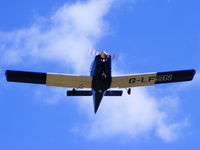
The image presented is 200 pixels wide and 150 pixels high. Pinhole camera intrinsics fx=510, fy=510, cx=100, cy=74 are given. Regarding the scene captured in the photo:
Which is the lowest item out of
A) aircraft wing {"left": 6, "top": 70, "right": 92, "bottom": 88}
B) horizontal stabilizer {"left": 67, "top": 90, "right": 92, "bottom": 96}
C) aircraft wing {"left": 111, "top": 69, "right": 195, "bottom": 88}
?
horizontal stabilizer {"left": 67, "top": 90, "right": 92, "bottom": 96}

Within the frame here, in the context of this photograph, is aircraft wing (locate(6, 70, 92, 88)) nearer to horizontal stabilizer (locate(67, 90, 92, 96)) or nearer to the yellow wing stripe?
the yellow wing stripe

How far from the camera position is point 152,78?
113 ft

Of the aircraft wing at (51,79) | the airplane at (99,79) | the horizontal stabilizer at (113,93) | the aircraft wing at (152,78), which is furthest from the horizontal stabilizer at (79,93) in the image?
the aircraft wing at (152,78)

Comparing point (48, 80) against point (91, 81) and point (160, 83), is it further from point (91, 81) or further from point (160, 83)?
point (160, 83)

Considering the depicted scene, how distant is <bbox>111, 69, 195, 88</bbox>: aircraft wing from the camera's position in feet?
111

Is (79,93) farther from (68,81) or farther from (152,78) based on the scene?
(152,78)

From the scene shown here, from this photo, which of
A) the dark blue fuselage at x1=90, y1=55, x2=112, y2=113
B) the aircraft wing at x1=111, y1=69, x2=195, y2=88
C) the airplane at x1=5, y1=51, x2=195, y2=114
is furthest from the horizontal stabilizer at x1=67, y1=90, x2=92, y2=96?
the aircraft wing at x1=111, y1=69, x2=195, y2=88

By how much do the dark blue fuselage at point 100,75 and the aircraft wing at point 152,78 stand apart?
71.5 inches

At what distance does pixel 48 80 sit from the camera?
1304 inches

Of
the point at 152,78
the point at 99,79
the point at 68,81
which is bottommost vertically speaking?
the point at 99,79

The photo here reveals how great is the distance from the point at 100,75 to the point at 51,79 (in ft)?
12.8

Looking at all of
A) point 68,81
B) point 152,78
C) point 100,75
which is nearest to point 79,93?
point 68,81

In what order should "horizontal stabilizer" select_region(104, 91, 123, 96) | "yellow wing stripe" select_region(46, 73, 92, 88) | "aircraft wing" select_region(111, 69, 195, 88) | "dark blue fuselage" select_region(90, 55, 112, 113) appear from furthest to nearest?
"aircraft wing" select_region(111, 69, 195, 88), "horizontal stabilizer" select_region(104, 91, 123, 96), "yellow wing stripe" select_region(46, 73, 92, 88), "dark blue fuselage" select_region(90, 55, 112, 113)

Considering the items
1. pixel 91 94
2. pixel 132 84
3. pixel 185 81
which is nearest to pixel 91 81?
pixel 91 94
